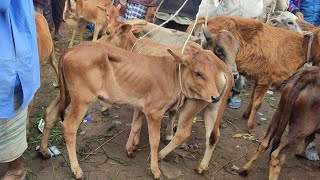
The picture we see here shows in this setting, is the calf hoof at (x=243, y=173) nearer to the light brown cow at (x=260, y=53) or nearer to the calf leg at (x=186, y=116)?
the calf leg at (x=186, y=116)

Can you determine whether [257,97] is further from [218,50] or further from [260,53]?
[218,50]

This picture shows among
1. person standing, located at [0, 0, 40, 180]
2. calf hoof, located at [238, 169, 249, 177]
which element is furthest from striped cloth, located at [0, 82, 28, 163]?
calf hoof, located at [238, 169, 249, 177]

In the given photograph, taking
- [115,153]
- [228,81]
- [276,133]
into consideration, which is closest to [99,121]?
[115,153]

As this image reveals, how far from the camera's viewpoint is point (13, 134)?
2986 mm

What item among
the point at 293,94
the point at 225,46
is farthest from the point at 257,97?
the point at 293,94

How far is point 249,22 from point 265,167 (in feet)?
7.04

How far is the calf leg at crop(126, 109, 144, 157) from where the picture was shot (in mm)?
4160

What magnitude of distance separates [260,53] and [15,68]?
12.2 ft

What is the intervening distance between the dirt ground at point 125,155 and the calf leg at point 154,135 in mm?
154

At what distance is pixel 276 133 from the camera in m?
4.02

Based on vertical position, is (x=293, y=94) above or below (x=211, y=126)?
above

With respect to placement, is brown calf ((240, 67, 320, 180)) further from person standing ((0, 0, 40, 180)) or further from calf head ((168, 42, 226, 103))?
person standing ((0, 0, 40, 180))

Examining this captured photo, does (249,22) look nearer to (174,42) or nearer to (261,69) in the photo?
(261,69)

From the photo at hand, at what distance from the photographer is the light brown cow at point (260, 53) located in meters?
5.28
